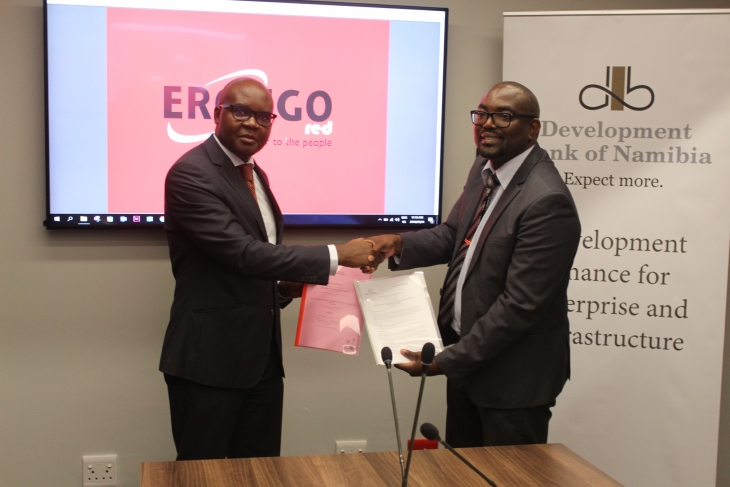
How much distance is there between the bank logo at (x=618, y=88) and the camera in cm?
307

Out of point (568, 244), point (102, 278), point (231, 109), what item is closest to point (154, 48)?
point (231, 109)

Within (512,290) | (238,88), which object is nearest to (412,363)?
(512,290)

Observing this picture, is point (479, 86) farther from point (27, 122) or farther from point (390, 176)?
point (27, 122)

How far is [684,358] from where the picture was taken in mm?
3111

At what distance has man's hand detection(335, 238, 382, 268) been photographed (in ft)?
8.06

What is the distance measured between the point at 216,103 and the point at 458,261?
4.53 ft

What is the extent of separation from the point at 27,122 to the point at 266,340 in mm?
1497

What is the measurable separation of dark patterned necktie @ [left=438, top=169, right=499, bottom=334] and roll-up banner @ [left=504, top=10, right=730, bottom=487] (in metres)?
0.91

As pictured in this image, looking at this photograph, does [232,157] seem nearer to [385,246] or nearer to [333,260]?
[333,260]

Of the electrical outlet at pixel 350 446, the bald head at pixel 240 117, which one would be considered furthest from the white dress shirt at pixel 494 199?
the electrical outlet at pixel 350 446

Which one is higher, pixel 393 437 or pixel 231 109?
pixel 231 109

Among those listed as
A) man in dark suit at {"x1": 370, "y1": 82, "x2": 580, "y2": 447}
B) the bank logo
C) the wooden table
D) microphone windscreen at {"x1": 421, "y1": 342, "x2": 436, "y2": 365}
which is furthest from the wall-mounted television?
microphone windscreen at {"x1": 421, "y1": 342, "x2": 436, "y2": 365}

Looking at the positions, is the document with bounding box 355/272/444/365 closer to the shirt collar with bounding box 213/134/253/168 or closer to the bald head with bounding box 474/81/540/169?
the bald head with bounding box 474/81/540/169

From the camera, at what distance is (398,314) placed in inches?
88.2
